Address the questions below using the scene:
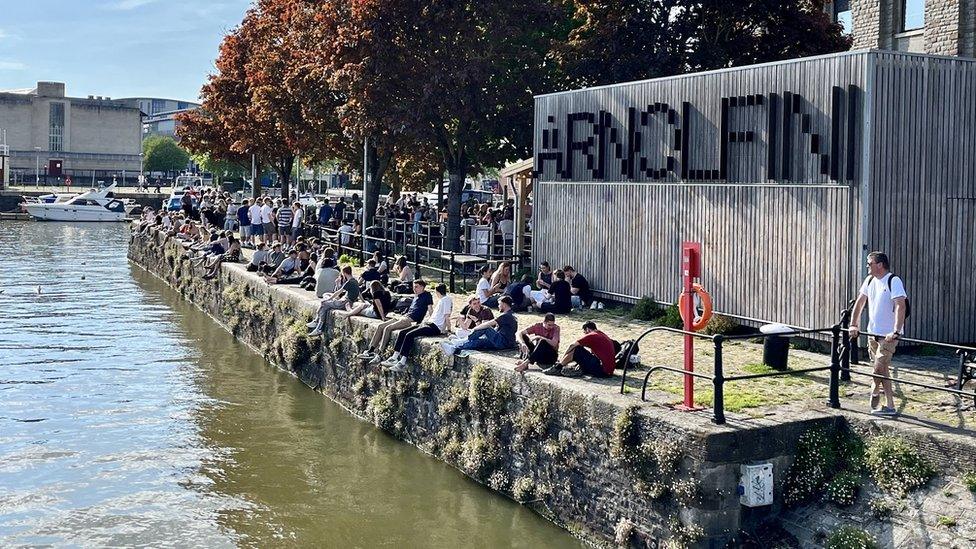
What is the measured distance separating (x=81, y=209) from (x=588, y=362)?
2707 inches

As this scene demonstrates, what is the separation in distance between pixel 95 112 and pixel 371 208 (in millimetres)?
97175

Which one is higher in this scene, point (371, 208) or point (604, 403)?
point (371, 208)

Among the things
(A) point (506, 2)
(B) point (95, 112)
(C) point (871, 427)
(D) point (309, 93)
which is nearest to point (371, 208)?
(D) point (309, 93)

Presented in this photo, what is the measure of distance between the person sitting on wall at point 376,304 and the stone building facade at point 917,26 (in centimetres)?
1377

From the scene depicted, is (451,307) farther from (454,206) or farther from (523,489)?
(454,206)

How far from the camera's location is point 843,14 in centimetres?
3259

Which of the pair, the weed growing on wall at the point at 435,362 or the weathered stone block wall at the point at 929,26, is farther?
the weathered stone block wall at the point at 929,26

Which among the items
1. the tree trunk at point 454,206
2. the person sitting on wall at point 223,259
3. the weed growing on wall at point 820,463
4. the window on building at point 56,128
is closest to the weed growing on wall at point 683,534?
the weed growing on wall at point 820,463

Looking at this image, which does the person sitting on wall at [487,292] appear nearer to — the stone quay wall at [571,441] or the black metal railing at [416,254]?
the stone quay wall at [571,441]

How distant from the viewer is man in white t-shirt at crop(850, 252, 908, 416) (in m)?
11.8

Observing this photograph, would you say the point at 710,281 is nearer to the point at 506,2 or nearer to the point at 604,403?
the point at 604,403

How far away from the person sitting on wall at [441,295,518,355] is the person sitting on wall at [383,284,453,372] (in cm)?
134

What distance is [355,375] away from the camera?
64.6 feet

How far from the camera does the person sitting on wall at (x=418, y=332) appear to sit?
1747 centimetres
